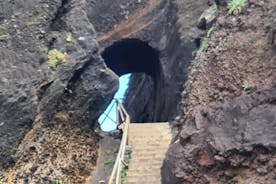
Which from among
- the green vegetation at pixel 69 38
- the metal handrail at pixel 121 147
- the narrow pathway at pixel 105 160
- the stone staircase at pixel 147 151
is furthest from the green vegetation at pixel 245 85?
the green vegetation at pixel 69 38

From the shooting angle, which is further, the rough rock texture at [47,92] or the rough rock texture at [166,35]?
the rough rock texture at [166,35]

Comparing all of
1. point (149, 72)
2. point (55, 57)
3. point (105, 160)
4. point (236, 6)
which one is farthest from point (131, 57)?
point (236, 6)

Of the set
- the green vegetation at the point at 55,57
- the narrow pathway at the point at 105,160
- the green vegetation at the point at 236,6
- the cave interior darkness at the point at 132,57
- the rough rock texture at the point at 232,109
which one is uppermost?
the cave interior darkness at the point at 132,57

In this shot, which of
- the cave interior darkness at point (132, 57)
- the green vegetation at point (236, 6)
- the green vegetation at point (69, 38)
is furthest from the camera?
the cave interior darkness at point (132, 57)

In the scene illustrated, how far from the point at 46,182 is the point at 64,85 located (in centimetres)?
268

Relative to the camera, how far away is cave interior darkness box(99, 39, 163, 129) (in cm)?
1867

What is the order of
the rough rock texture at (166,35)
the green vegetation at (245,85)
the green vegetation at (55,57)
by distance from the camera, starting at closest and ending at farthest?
1. the green vegetation at (245,85)
2. the green vegetation at (55,57)
3. the rough rock texture at (166,35)

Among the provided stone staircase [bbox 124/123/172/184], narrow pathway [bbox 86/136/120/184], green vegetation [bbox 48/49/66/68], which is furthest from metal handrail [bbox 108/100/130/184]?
green vegetation [bbox 48/49/66/68]

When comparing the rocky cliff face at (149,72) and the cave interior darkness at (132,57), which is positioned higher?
the cave interior darkness at (132,57)

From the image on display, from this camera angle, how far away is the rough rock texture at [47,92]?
11.7 m

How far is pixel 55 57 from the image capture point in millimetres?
13000

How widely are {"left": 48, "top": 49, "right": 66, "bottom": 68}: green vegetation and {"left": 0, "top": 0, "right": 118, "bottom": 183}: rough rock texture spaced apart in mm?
123

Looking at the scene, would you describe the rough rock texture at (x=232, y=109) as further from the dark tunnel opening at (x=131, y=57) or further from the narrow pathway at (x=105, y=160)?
the dark tunnel opening at (x=131, y=57)

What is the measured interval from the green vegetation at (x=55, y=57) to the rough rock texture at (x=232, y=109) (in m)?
4.59
